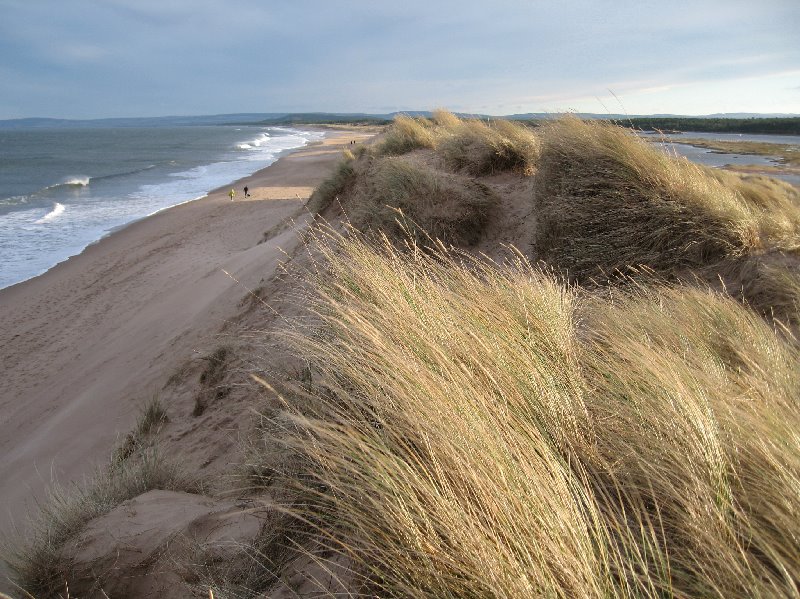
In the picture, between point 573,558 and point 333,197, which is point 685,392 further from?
point 333,197

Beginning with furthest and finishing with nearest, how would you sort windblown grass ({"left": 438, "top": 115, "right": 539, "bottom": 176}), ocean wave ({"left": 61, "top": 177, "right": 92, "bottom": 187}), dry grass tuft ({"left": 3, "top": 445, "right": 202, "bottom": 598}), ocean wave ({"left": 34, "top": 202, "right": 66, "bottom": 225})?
ocean wave ({"left": 61, "top": 177, "right": 92, "bottom": 187}) → ocean wave ({"left": 34, "top": 202, "right": 66, "bottom": 225}) → windblown grass ({"left": 438, "top": 115, "right": 539, "bottom": 176}) → dry grass tuft ({"left": 3, "top": 445, "right": 202, "bottom": 598})

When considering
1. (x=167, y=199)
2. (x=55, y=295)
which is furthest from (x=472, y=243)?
(x=167, y=199)

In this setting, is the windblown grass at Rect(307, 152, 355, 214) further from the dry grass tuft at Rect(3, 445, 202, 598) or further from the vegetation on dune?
the dry grass tuft at Rect(3, 445, 202, 598)

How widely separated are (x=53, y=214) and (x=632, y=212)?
2280 centimetres

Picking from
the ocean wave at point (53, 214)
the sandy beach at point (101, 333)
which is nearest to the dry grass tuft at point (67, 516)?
the sandy beach at point (101, 333)

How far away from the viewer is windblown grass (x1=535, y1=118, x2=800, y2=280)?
466cm

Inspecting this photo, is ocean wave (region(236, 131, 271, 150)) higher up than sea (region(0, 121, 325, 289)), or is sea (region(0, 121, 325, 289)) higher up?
ocean wave (region(236, 131, 271, 150))

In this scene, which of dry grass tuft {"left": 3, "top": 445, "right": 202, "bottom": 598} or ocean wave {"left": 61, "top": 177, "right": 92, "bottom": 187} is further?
ocean wave {"left": 61, "top": 177, "right": 92, "bottom": 187}

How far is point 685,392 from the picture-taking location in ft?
6.04

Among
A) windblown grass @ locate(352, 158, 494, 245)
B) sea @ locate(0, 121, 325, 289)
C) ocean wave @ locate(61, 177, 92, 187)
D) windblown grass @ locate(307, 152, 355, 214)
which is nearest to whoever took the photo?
windblown grass @ locate(352, 158, 494, 245)

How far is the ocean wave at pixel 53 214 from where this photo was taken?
19156mm

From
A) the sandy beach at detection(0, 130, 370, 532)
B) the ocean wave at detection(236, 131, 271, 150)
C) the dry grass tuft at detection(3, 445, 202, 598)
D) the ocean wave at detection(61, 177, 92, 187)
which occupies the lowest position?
the sandy beach at detection(0, 130, 370, 532)

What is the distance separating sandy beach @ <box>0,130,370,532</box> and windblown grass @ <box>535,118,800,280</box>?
10.3 ft

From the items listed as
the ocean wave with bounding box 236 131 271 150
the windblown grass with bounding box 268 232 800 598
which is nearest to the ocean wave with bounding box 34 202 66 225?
the windblown grass with bounding box 268 232 800 598
